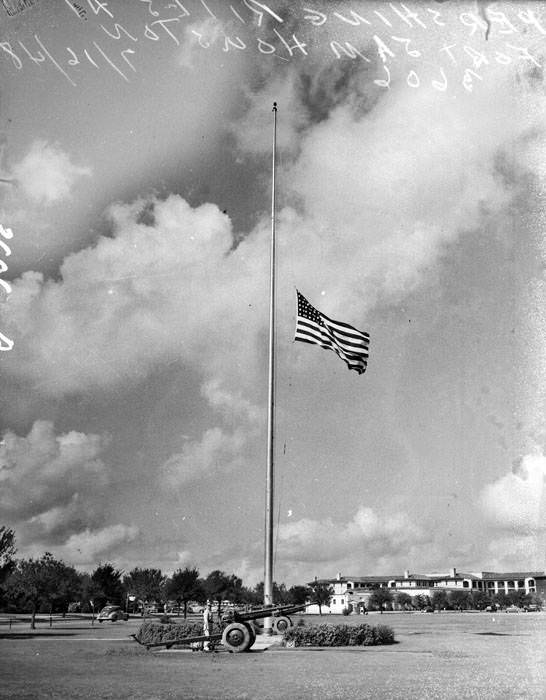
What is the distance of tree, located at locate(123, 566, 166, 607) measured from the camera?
63062mm

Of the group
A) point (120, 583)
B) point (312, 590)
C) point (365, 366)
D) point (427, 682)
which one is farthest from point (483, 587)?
point (427, 682)

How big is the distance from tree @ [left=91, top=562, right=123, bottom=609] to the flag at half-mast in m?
50.2

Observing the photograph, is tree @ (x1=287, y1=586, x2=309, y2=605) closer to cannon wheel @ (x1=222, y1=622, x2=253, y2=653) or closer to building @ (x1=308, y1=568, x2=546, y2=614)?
building @ (x1=308, y1=568, x2=546, y2=614)

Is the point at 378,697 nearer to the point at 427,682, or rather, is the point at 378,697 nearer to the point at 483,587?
the point at 427,682

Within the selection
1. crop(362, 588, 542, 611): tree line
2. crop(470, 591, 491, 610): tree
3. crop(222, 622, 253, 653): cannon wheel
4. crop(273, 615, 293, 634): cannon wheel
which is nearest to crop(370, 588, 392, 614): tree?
crop(362, 588, 542, 611): tree line

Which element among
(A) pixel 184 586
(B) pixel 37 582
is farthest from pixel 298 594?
(B) pixel 37 582

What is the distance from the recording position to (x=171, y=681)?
11633 millimetres

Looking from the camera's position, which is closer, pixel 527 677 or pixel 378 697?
pixel 378 697

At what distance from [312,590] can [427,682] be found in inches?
3020

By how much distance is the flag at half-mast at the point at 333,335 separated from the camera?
20938 millimetres

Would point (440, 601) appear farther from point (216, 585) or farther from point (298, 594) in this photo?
point (216, 585)

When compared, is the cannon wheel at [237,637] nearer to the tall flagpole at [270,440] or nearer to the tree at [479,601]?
the tall flagpole at [270,440]

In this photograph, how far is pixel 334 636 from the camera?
17594mm

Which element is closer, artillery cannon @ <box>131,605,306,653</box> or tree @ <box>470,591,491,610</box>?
artillery cannon @ <box>131,605,306,653</box>
